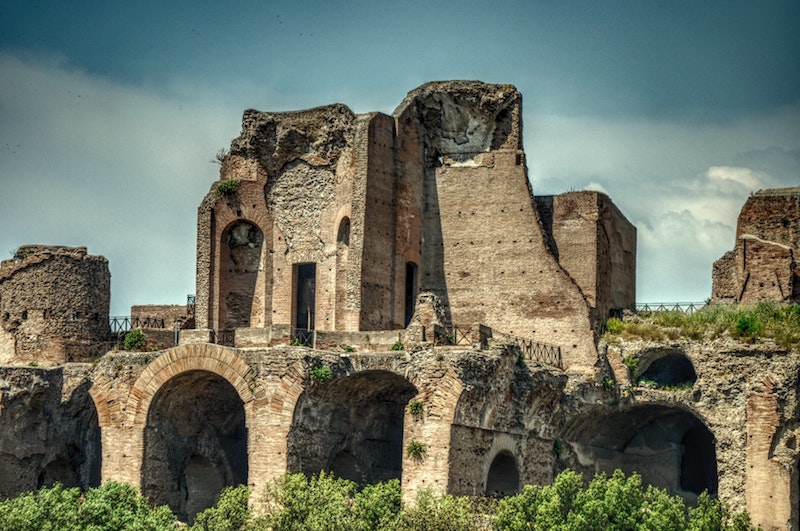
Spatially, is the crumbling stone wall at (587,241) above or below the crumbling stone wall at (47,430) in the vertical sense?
above

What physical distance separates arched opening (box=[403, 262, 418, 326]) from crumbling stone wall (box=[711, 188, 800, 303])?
9.42 m

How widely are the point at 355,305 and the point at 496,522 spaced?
34.8 feet

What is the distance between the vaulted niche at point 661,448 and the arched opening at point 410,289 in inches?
267

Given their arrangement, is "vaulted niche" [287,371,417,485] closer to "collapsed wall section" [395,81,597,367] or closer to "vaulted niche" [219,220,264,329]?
"collapsed wall section" [395,81,597,367]

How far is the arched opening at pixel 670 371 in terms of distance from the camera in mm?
53000

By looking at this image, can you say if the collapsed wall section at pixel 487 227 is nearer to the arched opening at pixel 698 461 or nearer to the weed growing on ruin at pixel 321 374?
the arched opening at pixel 698 461

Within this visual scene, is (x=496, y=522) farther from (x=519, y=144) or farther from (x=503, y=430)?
(x=519, y=144)

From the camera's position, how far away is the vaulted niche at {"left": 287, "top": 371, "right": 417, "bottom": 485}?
45875 mm

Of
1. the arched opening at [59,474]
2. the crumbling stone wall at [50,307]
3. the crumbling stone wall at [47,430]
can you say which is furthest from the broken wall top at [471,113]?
the arched opening at [59,474]

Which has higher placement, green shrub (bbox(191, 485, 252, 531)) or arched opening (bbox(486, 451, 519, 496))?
arched opening (bbox(486, 451, 519, 496))

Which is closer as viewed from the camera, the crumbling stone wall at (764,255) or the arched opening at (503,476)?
the arched opening at (503,476)

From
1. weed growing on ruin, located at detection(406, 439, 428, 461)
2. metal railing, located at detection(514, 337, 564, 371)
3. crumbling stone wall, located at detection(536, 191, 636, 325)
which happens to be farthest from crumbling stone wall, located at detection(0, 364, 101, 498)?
crumbling stone wall, located at detection(536, 191, 636, 325)

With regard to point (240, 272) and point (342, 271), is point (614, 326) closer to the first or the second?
point (342, 271)

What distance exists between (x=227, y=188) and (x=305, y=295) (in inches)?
170
